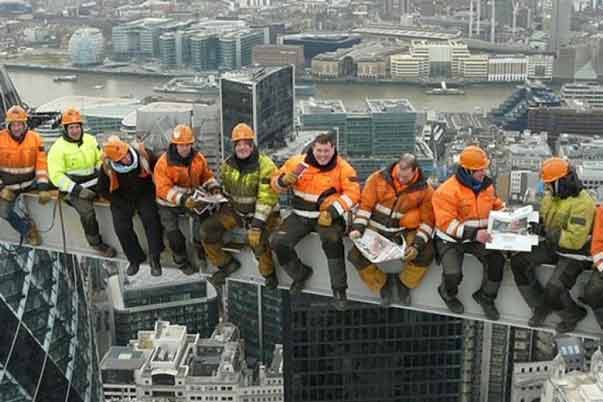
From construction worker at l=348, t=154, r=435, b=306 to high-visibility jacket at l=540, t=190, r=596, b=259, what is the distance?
370 mm

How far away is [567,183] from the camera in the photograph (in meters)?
2.54

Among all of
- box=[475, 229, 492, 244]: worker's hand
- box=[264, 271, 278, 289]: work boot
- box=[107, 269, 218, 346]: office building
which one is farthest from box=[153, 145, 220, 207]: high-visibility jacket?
box=[107, 269, 218, 346]: office building

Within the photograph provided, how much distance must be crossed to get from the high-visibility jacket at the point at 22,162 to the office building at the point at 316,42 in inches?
1115

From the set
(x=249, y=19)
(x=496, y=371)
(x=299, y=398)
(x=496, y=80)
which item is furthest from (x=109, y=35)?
(x=299, y=398)

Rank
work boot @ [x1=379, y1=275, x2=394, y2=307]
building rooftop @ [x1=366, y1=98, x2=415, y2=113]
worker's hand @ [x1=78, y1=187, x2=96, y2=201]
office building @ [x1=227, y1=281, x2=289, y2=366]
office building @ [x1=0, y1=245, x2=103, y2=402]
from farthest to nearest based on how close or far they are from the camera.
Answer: building rooftop @ [x1=366, y1=98, x2=415, y2=113]
office building @ [x1=227, y1=281, x2=289, y2=366]
office building @ [x1=0, y1=245, x2=103, y2=402]
worker's hand @ [x1=78, y1=187, x2=96, y2=201]
work boot @ [x1=379, y1=275, x2=394, y2=307]

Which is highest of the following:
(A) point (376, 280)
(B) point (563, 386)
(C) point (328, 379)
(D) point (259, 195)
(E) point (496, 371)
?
(D) point (259, 195)

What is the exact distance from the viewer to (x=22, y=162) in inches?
128

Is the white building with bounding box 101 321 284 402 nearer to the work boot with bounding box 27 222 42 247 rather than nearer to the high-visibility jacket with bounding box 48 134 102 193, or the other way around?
the work boot with bounding box 27 222 42 247

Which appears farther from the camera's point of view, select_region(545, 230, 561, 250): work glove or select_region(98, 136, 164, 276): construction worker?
select_region(98, 136, 164, 276): construction worker

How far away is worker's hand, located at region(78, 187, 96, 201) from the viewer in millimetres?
3123

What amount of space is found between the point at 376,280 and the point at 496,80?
27108 millimetres

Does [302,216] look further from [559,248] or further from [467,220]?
[559,248]

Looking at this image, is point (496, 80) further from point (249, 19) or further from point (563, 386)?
point (563, 386)

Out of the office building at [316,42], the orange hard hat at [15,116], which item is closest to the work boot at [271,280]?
the orange hard hat at [15,116]
